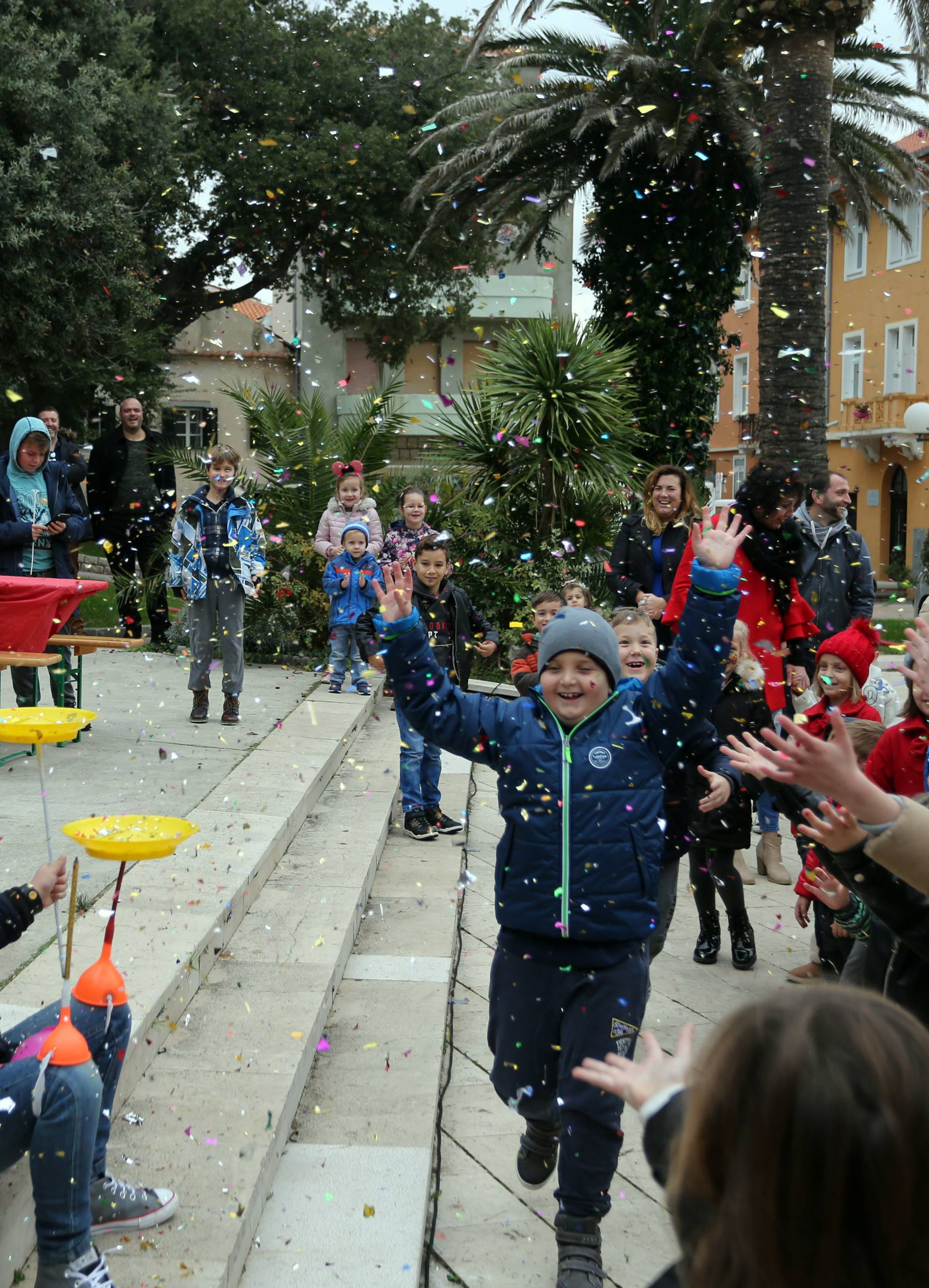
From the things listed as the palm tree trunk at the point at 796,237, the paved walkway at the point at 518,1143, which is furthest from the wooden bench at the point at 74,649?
the palm tree trunk at the point at 796,237

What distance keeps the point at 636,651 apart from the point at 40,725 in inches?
88.8

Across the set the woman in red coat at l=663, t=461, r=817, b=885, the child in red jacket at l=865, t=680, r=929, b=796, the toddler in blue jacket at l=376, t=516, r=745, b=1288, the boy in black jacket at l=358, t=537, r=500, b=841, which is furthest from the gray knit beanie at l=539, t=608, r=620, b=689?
the boy in black jacket at l=358, t=537, r=500, b=841

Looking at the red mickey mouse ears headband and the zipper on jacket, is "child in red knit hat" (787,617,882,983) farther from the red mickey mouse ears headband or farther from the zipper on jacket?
the red mickey mouse ears headband

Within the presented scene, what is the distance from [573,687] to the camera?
2.99 m

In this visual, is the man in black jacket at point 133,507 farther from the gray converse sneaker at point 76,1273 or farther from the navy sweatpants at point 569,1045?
the gray converse sneaker at point 76,1273

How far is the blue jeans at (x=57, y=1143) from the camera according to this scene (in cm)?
217

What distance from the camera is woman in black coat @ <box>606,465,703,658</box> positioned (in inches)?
252

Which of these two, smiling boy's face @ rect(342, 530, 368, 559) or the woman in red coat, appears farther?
smiling boy's face @ rect(342, 530, 368, 559)

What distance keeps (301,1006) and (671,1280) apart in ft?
7.94

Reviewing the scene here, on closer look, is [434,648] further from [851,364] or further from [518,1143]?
[851,364]

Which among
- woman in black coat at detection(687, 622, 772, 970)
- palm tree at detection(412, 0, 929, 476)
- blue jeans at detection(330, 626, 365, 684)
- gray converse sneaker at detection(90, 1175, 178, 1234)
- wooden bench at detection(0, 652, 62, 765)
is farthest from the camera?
palm tree at detection(412, 0, 929, 476)

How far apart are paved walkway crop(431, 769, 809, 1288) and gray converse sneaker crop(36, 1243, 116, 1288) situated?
89 cm

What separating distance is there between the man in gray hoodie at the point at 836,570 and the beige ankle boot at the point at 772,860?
1358mm

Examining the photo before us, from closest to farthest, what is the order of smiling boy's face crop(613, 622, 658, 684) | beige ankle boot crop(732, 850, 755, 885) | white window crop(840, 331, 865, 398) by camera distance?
smiling boy's face crop(613, 622, 658, 684), beige ankle boot crop(732, 850, 755, 885), white window crop(840, 331, 865, 398)
